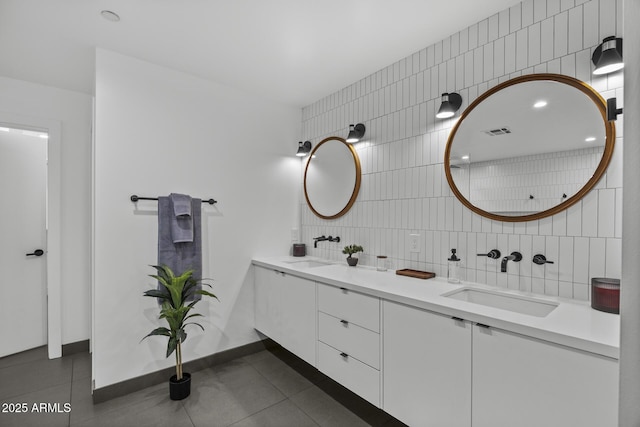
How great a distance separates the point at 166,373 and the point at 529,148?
118 inches

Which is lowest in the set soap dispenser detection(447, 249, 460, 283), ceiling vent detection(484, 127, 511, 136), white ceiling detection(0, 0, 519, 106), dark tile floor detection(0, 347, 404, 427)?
dark tile floor detection(0, 347, 404, 427)

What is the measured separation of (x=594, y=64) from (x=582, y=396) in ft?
4.80

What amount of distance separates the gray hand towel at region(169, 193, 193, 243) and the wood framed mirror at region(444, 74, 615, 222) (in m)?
1.99

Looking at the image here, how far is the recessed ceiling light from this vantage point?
6.30 feet

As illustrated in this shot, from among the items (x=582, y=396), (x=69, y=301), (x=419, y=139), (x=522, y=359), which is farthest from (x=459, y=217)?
(x=69, y=301)

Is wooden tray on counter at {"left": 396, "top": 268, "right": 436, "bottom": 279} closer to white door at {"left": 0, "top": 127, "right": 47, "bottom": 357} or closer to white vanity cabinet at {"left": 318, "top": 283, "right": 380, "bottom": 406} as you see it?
white vanity cabinet at {"left": 318, "top": 283, "right": 380, "bottom": 406}

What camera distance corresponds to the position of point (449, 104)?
2020 mm

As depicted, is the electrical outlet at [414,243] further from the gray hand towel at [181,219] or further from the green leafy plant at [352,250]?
the gray hand towel at [181,219]

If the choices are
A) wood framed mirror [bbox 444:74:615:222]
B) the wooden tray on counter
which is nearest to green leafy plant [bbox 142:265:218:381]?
the wooden tray on counter

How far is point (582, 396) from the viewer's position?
1.13m

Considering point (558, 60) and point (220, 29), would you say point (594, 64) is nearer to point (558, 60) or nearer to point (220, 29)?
point (558, 60)

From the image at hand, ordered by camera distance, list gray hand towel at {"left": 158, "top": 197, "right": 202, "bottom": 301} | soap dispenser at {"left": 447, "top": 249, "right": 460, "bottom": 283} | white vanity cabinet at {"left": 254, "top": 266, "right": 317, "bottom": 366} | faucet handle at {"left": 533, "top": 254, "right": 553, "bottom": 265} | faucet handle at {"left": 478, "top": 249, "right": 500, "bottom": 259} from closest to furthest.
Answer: faucet handle at {"left": 533, "top": 254, "right": 553, "bottom": 265} < faucet handle at {"left": 478, "top": 249, "right": 500, "bottom": 259} < soap dispenser at {"left": 447, "top": 249, "right": 460, "bottom": 283} < white vanity cabinet at {"left": 254, "top": 266, "right": 317, "bottom": 366} < gray hand towel at {"left": 158, "top": 197, "right": 202, "bottom": 301}

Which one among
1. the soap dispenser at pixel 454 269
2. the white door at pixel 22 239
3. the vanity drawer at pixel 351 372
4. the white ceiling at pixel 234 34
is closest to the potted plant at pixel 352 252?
the vanity drawer at pixel 351 372

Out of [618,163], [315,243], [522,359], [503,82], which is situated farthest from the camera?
[315,243]
